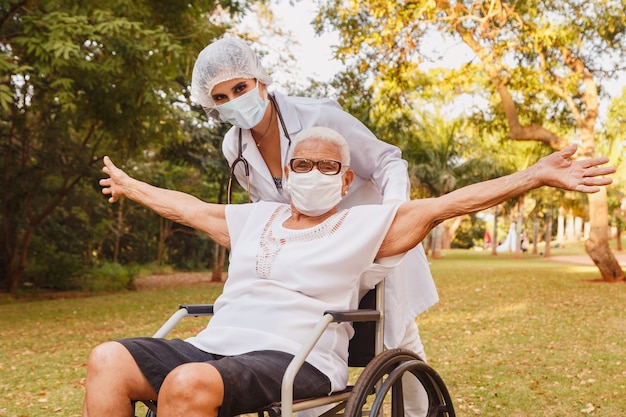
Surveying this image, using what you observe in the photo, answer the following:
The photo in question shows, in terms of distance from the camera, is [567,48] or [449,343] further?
[567,48]

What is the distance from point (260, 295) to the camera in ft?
8.59

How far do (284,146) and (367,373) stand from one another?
1022mm

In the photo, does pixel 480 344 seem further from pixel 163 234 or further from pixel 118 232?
pixel 163 234

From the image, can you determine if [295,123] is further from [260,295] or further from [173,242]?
[173,242]

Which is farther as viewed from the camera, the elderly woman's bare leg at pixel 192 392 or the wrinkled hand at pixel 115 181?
the wrinkled hand at pixel 115 181

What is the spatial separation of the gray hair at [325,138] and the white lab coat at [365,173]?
0.59 ft

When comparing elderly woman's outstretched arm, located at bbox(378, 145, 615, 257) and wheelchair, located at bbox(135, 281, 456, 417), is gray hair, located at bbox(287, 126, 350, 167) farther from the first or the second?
wheelchair, located at bbox(135, 281, 456, 417)

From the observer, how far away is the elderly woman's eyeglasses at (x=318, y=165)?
108 inches

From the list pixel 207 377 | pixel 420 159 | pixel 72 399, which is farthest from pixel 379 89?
pixel 420 159

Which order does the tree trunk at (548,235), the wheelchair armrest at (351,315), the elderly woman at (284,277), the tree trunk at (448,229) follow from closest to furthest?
the elderly woman at (284,277) → the wheelchair armrest at (351,315) → the tree trunk at (548,235) → the tree trunk at (448,229)

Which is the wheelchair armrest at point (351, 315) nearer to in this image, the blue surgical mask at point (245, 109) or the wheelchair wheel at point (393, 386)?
the wheelchair wheel at point (393, 386)

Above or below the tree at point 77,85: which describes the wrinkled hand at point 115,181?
below

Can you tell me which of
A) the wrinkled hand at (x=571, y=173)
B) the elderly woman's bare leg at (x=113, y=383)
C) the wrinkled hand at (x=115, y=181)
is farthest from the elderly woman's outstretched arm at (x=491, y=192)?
the wrinkled hand at (x=115, y=181)

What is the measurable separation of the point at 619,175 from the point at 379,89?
27.6 m
